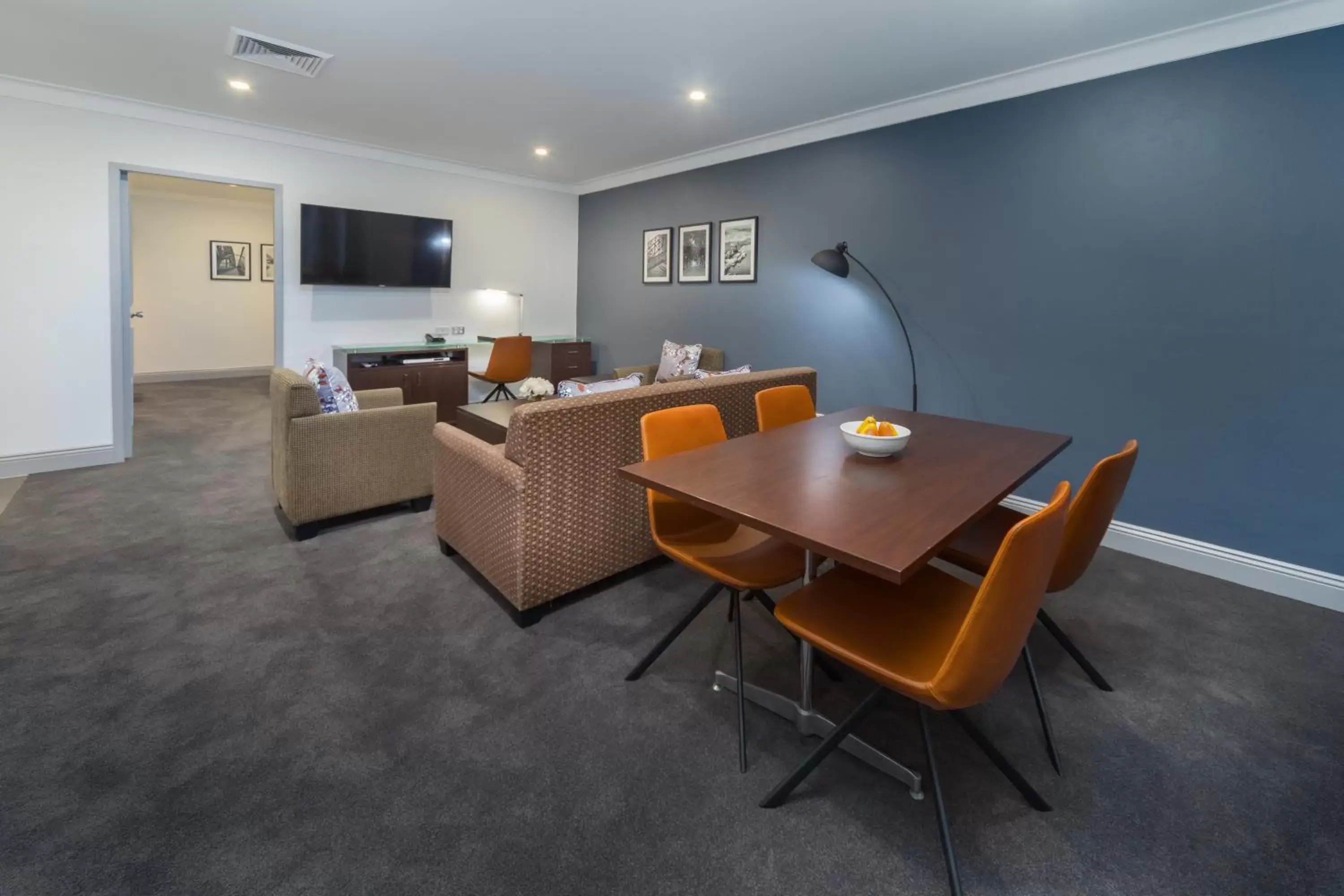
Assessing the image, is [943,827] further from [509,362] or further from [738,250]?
[509,362]

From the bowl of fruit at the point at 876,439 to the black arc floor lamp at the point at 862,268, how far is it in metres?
2.13

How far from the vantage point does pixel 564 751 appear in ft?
5.76

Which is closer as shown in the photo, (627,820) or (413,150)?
(627,820)

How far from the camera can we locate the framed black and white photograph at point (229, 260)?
8430 mm

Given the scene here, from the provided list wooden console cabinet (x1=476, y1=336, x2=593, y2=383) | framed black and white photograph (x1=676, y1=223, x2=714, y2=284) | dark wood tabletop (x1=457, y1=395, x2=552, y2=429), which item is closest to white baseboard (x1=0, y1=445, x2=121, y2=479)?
dark wood tabletop (x1=457, y1=395, x2=552, y2=429)

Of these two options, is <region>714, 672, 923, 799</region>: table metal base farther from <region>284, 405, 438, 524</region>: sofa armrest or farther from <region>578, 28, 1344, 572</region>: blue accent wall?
<region>578, 28, 1344, 572</region>: blue accent wall

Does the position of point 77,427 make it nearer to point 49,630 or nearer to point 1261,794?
point 49,630

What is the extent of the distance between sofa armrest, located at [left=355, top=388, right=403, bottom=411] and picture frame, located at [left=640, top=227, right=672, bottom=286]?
279 cm

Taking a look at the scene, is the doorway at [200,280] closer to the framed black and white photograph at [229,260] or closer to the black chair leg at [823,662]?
the framed black and white photograph at [229,260]

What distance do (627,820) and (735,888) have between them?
0.31 metres

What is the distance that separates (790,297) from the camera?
15.7ft

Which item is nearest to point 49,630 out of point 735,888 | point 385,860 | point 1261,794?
point 385,860

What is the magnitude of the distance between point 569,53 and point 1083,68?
2690 millimetres

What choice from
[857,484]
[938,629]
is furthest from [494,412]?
[938,629]
